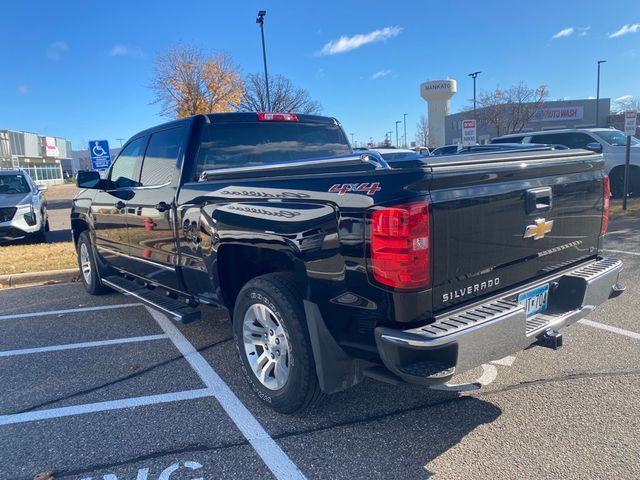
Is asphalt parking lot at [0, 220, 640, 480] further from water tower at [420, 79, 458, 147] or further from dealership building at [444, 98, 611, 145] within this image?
water tower at [420, 79, 458, 147]

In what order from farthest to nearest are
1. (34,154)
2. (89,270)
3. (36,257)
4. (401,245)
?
(34,154) → (36,257) → (89,270) → (401,245)

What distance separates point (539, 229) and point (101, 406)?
3.20m

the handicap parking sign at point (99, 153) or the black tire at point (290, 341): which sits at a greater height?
the handicap parking sign at point (99, 153)

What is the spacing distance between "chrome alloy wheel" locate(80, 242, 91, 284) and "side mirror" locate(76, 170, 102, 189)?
1517mm

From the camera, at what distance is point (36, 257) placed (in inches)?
361

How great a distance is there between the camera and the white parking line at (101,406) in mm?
3365

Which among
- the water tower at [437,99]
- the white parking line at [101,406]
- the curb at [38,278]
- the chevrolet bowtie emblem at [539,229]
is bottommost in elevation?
the white parking line at [101,406]

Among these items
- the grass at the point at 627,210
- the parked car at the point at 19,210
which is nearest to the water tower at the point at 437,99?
the grass at the point at 627,210

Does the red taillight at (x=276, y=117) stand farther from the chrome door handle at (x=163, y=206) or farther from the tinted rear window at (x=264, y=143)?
the chrome door handle at (x=163, y=206)

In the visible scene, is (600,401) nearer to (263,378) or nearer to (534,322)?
(534,322)

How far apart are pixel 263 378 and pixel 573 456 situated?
1.89 metres

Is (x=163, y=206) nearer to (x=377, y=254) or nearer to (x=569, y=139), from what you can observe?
(x=377, y=254)

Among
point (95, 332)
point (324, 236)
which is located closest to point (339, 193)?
point (324, 236)

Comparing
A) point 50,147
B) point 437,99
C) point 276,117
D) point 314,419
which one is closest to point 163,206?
point 276,117
